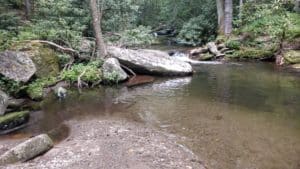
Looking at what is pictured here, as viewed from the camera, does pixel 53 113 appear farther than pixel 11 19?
No

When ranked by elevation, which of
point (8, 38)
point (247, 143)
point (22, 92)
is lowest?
point (247, 143)

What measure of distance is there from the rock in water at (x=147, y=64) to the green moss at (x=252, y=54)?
4811 mm

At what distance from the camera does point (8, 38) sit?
13195mm

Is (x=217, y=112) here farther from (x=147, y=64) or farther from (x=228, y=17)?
(x=228, y=17)

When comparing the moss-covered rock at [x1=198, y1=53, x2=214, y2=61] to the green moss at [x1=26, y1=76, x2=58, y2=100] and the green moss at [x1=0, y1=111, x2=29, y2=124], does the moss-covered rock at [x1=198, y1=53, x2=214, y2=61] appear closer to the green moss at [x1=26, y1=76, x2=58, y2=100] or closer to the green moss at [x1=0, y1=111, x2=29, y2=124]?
the green moss at [x1=26, y1=76, x2=58, y2=100]

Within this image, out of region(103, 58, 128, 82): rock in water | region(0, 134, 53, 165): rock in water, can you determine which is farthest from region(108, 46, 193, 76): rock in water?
region(0, 134, 53, 165): rock in water

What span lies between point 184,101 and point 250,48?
31.1 ft

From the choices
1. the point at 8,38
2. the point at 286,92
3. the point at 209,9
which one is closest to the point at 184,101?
the point at 286,92

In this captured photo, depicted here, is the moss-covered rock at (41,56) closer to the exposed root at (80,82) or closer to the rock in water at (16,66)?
the rock in water at (16,66)

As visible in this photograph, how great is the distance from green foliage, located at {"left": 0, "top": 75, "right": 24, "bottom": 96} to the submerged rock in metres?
1.93

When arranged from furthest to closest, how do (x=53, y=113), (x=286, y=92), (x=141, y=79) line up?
1. (x=141, y=79)
2. (x=286, y=92)
3. (x=53, y=113)

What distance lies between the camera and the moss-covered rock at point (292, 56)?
15.8 meters

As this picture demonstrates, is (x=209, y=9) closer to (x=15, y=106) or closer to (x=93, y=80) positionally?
(x=93, y=80)

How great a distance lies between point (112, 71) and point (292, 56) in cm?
831
